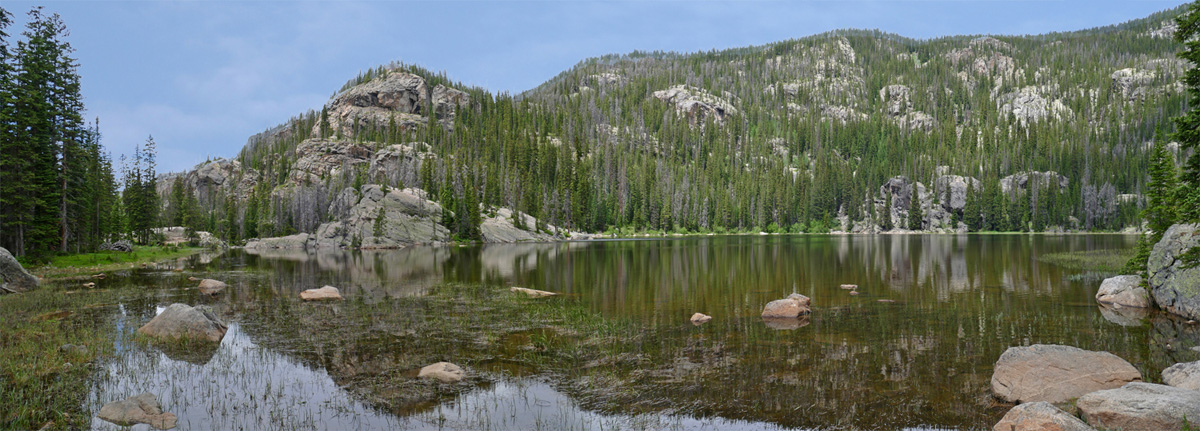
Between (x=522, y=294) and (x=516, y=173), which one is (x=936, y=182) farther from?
(x=522, y=294)

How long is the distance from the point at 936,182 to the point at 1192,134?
181m

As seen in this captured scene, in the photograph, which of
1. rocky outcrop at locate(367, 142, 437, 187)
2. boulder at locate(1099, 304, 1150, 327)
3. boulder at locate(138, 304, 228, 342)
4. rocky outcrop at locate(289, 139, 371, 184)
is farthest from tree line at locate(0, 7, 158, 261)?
rocky outcrop at locate(289, 139, 371, 184)

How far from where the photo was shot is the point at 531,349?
18.9 m

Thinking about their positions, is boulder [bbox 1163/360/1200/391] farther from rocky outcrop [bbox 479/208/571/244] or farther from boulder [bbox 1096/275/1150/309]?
rocky outcrop [bbox 479/208/571/244]

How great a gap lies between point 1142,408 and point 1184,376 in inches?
156

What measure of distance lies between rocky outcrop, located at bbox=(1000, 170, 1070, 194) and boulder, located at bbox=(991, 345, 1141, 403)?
184m

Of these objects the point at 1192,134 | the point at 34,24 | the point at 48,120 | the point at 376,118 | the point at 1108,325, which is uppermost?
the point at 376,118

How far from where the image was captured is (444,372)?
15.4 meters

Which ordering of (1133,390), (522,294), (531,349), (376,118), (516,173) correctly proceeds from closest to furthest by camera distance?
1. (1133,390)
2. (531,349)
3. (522,294)
4. (516,173)
5. (376,118)

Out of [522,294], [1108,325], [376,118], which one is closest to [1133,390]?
[1108,325]

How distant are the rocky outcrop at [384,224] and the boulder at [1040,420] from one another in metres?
104

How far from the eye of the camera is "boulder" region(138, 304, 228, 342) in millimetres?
20719

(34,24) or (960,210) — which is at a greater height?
(34,24)

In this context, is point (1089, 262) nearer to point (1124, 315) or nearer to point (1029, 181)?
point (1124, 315)
